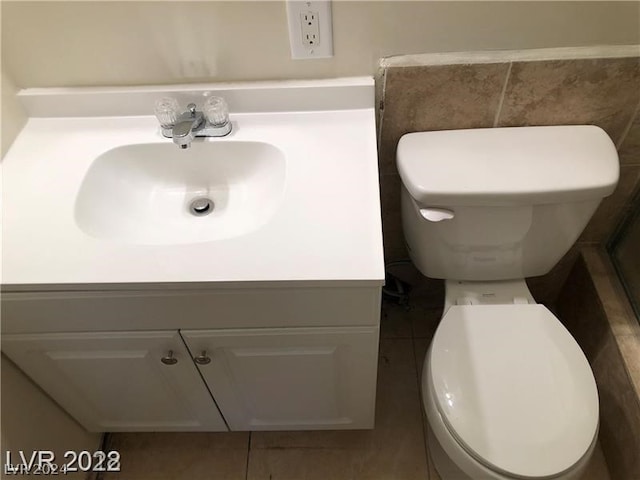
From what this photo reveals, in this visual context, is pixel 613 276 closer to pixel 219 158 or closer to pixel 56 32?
pixel 219 158

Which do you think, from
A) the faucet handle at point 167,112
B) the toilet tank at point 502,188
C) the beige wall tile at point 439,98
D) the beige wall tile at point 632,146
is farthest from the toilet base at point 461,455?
the faucet handle at point 167,112

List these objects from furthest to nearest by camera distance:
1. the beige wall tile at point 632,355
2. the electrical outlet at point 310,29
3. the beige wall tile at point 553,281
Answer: the beige wall tile at point 553,281, the beige wall tile at point 632,355, the electrical outlet at point 310,29

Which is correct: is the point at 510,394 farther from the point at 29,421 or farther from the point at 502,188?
the point at 29,421

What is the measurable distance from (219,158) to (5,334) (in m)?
0.53

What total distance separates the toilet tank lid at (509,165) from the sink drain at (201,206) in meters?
0.42

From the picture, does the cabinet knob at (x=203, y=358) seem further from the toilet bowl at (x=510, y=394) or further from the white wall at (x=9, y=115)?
the white wall at (x=9, y=115)

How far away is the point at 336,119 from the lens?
1.01 meters

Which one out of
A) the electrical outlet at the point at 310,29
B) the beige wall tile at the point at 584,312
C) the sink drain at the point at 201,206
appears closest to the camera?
the electrical outlet at the point at 310,29

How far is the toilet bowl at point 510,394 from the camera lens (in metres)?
0.91

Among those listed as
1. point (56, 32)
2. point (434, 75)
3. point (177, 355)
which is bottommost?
point (177, 355)

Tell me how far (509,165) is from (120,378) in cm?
93

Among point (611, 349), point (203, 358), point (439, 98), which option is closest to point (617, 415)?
point (611, 349)

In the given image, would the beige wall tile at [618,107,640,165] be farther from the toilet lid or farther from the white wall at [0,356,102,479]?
the white wall at [0,356,102,479]

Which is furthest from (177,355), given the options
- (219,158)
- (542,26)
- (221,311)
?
(542,26)
